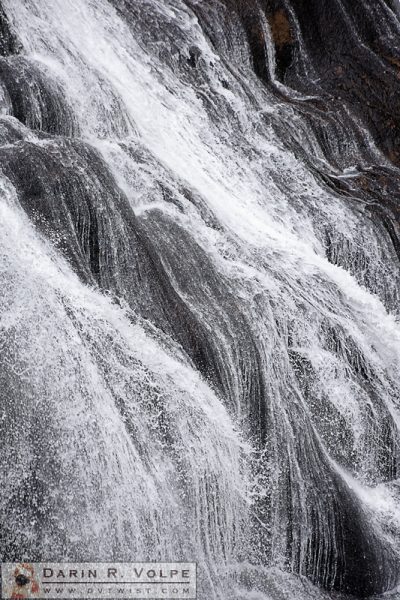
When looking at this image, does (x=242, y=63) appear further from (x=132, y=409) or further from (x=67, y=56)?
(x=132, y=409)

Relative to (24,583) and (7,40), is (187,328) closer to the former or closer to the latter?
(24,583)

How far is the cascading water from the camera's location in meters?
4.32

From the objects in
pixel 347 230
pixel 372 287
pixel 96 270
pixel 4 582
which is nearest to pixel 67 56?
pixel 96 270

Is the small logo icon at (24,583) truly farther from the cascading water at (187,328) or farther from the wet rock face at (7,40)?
the wet rock face at (7,40)

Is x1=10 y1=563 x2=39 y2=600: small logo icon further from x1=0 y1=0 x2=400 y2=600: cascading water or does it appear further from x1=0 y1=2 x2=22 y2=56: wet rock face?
x1=0 y1=2 x2=22 y2=56: wet rock face

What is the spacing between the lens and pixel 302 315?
5824 mm

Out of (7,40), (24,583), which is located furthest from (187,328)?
(7,40)

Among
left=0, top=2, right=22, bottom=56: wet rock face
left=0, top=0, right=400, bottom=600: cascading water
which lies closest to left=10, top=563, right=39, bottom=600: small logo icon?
left=0, top=0, right=400, bottom=600: cascading water

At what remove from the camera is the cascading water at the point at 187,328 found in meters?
4.32

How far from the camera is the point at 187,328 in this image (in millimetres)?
5246

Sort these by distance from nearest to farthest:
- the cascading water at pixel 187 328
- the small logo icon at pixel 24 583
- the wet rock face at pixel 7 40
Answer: the small logo icon at pixel 24 583, the cascading water at pixel 187 328, the wet rock face at pixel 7 40

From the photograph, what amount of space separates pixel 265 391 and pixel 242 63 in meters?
5.73

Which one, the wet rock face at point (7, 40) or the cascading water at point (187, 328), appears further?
the wet rock face at point (7, 40)

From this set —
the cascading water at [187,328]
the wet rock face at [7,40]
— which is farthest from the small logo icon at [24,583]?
the wet rock face at [7,40]
